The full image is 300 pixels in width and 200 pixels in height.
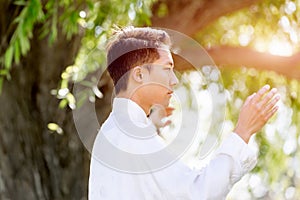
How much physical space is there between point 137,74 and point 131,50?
6cm

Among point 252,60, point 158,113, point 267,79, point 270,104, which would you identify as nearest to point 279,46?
point 267,79

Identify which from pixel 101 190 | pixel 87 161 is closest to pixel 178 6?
pixel 87 161

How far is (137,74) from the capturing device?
5.02 feet

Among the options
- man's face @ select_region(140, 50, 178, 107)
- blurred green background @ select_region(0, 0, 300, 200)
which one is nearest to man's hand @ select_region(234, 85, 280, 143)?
man's face @ select_region(140, 50, 178, 107)

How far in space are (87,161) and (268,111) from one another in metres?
2.46

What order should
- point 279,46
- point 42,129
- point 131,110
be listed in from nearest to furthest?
point 131,110 < point 42,129 < point 279,46

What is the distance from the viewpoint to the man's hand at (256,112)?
139 centimetres

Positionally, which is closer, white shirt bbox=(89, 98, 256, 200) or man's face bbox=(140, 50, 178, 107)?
white shirt bbox=(89, 98, 256, 200)

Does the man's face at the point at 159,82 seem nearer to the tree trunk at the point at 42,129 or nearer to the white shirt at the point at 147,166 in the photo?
the white shirt at the point at 147,166

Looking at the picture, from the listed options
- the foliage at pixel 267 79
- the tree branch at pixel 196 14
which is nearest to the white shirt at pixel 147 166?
the tree branch at pixel 196 14

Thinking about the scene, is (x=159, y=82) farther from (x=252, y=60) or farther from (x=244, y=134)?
(x=252, y=60)

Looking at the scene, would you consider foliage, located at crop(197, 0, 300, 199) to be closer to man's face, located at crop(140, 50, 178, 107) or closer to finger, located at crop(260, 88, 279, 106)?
man's face, located at crop(140, 50, 178, 107)

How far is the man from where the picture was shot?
4.53 feet

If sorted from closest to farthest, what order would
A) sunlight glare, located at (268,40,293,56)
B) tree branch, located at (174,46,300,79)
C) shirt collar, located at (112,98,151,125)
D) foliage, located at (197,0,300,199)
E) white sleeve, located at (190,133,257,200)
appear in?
white sleeve, located at (190,133,257,200) → shirt collar, located at (112,98,151,125) → tree branch, located at (174,46,300,79) → sunlight glare, located at (268,40,293,56) → foliage, located at (197,0,300,199)
